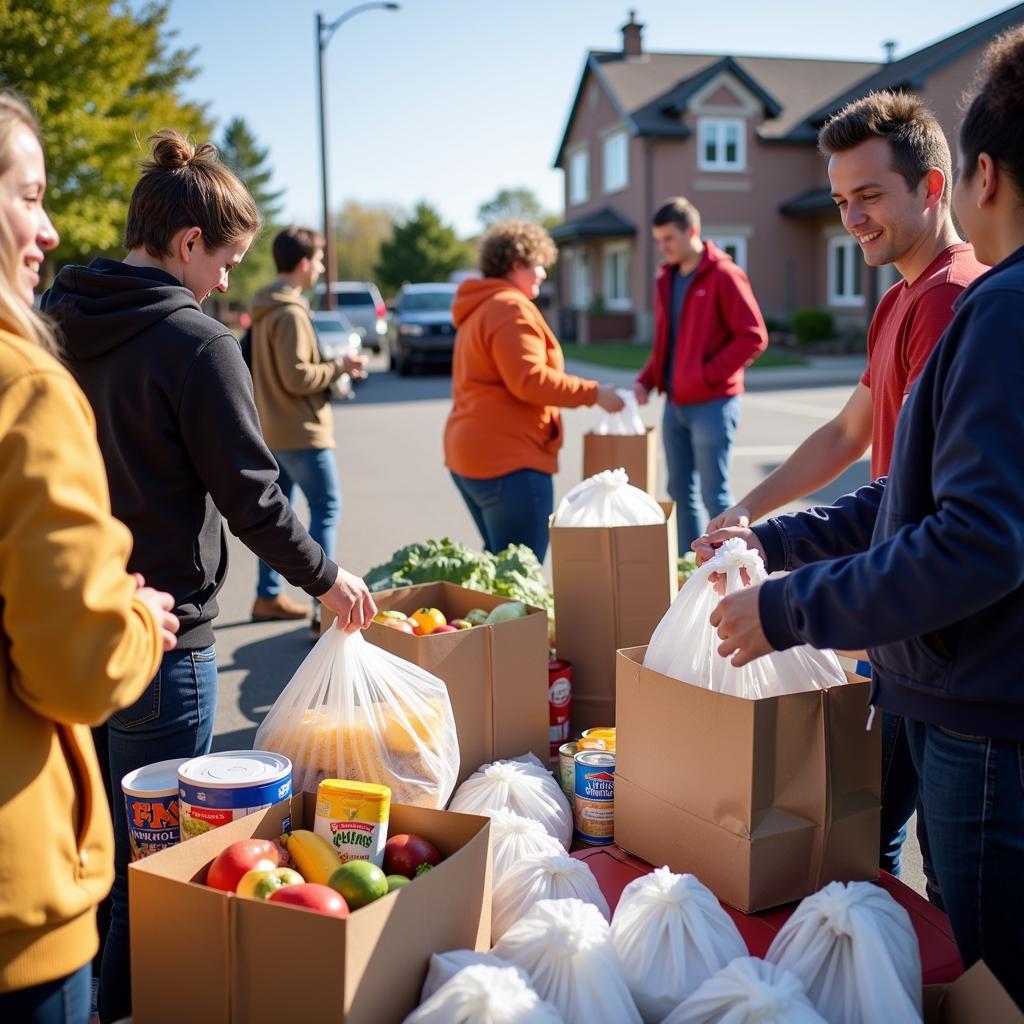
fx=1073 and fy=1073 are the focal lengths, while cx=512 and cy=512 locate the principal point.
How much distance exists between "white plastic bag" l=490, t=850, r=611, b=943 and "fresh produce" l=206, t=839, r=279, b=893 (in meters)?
0.50

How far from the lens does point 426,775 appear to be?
8.57 ft

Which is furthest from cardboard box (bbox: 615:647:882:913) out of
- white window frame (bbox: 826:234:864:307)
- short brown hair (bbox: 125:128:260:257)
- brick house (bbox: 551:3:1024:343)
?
white window frame (bbox: 826:234:864:307)

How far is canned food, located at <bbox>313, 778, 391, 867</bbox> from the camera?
2162 millimetres

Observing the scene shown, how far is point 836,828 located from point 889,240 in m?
1.50

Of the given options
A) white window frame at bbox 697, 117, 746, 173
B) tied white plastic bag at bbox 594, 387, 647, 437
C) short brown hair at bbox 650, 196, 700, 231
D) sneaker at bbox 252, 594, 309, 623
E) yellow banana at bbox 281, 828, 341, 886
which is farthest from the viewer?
white window frame at bbox 697, 117, 746, 173

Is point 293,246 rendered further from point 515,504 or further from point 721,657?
point 721,657

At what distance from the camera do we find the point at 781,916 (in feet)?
7.84

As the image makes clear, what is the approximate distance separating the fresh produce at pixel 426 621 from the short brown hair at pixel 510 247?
1.97 meters

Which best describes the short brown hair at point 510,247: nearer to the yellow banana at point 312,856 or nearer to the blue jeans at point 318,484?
the blue jeans at point 318,484

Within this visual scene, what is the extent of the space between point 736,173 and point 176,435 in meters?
30.7

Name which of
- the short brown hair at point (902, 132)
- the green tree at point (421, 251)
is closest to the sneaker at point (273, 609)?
the short brown hair at point (902, 132)

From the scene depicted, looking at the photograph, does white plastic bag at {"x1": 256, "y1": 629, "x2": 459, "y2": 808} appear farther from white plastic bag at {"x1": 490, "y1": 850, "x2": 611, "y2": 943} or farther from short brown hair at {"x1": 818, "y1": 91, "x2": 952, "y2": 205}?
short brown hair at {"x1": 818, "y1": 91, "x2": 952, "y2": 205}

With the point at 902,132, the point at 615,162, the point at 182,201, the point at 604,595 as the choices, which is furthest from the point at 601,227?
the point at 182,201

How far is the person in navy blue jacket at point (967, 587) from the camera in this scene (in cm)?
157
